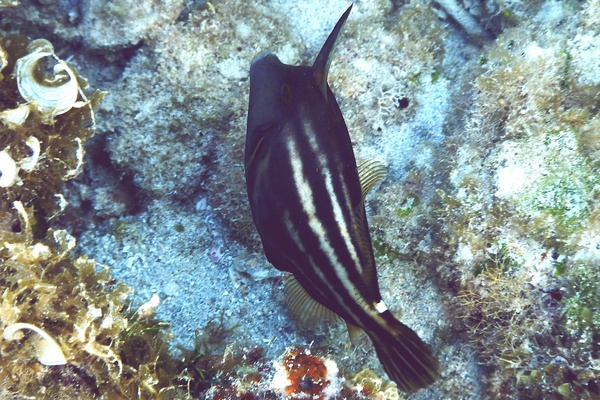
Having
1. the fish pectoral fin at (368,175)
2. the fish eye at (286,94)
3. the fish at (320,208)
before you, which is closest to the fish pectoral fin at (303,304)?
the fish at (320,208)

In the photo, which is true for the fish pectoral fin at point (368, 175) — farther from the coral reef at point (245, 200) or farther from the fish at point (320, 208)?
the coral reef at point (245, 200)

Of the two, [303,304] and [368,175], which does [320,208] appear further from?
[303,304]

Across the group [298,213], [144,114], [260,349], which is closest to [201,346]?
[260,349]

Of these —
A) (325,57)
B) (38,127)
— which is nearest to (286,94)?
(325,57)

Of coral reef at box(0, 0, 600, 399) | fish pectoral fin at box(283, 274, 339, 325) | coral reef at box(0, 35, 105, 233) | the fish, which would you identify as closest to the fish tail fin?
the fish

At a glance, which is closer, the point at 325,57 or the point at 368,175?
the point at 325,57

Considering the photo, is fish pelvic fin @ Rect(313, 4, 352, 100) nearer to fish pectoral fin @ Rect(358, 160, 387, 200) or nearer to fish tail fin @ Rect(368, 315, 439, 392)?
fish pectoral fin @ Rect(358, 160, 387, 200)
